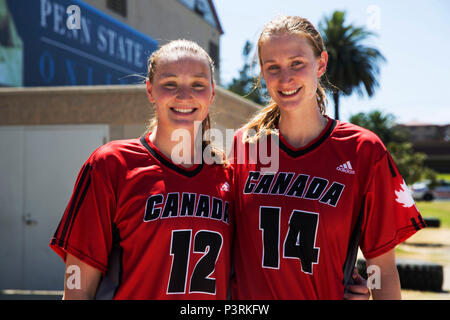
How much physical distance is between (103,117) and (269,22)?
220 inches

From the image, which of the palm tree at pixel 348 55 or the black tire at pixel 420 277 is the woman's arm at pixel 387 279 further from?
the palm tree at pixel 348 55

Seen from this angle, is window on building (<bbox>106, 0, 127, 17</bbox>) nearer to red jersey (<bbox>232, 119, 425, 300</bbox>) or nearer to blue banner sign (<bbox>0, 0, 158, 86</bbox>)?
blue banner sign (<bbox>0, 0, 158, 86</bbox>)

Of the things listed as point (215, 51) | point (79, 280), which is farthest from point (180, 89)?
point (215, 51)

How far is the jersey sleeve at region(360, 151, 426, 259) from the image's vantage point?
2.40 meters

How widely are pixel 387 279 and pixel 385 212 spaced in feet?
1.11

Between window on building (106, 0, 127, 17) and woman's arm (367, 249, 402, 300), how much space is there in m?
13.0

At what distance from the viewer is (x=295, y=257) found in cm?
241

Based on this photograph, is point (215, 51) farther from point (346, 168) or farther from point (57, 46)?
point (346, 168)

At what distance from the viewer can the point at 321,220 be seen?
2.40 metres

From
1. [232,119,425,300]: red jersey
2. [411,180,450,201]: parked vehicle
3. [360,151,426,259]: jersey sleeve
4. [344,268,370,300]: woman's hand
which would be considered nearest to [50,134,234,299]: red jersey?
[232,119,425,300]: red jersey

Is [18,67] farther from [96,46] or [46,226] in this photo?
Answer: [46,226]

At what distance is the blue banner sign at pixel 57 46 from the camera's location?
10289 millimetres

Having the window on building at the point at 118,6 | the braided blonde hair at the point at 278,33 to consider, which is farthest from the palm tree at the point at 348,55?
the braided blonde hair at the point at 278,33
